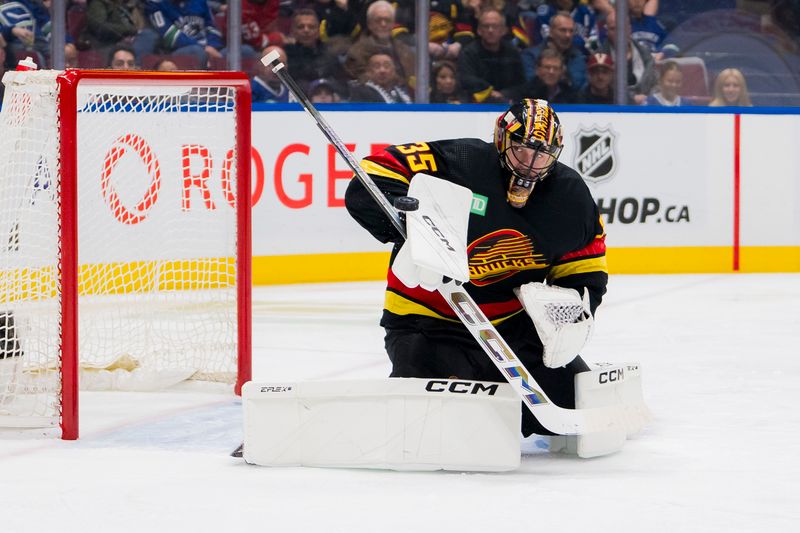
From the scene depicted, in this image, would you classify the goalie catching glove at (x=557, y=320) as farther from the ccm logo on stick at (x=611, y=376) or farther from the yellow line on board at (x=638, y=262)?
the yellow line on board at (x=638, y=262)

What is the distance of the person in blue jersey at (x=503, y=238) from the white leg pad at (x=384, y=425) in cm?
21

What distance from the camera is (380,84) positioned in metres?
6.15

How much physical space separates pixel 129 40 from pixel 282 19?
0.73 meters

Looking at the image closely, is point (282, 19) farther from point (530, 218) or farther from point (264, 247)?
point (530, 218)

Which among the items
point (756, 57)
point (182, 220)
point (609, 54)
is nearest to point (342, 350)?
point (182, 220)

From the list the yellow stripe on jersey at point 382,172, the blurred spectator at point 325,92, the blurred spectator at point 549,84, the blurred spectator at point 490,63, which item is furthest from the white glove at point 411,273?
the blurred spectator at point 549,84

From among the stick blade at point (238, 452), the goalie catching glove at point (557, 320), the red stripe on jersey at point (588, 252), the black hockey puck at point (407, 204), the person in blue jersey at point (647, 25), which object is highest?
the person in blue jersey at point (647, 25)

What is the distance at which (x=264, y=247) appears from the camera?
584cm

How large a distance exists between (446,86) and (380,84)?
1.12 feet

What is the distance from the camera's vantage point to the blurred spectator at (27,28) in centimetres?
545

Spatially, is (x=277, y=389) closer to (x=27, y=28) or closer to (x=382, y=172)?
(x=382, y=172)

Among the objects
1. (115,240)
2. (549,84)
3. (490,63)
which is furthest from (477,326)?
(549,84)

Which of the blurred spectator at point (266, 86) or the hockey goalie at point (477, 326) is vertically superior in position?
the blurred spectator at point (266, 86)

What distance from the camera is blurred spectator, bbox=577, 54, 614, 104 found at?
648cm
